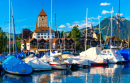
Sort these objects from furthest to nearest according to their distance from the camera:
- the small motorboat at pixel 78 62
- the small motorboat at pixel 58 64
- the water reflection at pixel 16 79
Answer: the small motorboat at pixel 78 62
the small motorboat at pixel 58 64
the water reflection at pixel 16 79

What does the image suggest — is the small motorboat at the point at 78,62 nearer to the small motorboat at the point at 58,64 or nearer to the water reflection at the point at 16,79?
the small motorboat at the point at 58,64

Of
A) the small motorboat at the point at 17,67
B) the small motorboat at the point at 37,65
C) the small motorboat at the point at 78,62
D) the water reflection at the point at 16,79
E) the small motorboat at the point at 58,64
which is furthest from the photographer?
the small motorboat at the point at 78,62

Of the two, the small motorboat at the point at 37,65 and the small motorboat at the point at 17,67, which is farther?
the small motorboat at the point at 37,65

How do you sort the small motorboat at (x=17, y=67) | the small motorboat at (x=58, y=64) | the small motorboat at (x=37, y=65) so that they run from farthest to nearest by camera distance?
the small motorboat at (x=58, y=64), the small motorboat at (x=37, y=65), the small motorboat at (x=17, y=67)

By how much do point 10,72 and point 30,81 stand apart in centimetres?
620

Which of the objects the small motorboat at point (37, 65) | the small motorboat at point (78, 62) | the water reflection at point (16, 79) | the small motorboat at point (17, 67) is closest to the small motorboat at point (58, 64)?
the small motorboat at point (37, 65)

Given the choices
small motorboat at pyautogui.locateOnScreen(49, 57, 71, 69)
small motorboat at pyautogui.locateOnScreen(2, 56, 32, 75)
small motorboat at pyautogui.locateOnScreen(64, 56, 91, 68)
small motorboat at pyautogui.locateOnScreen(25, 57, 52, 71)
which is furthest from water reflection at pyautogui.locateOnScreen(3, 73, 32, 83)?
small motorboat at pyautogui.locateOnScreen(64, 56, 91, 68)

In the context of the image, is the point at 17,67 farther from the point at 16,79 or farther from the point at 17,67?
the point at 16,79

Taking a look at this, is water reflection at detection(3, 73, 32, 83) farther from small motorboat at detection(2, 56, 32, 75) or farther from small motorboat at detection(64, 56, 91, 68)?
small motorboat at detection(64, 56, 91, 68)

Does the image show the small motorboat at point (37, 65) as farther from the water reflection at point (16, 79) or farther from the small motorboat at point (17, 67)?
the water reflection at point (16, 79)

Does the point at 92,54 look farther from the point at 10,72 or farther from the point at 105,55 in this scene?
the point at 10,72

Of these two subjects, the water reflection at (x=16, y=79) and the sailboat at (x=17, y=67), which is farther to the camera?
the sailboat at (x=17, y=67)

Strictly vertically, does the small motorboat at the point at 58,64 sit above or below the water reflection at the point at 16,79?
above

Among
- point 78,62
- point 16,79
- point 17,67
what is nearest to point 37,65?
point 17,67
